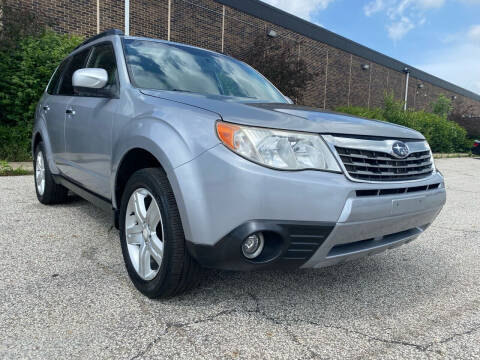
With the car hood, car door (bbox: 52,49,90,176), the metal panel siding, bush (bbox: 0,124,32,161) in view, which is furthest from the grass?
the metal panel siding

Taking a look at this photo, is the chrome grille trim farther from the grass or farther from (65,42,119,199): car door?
the grass

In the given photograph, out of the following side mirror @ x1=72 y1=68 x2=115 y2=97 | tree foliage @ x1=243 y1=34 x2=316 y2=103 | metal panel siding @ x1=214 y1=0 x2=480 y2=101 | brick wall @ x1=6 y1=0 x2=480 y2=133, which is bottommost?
side mirror @ x1=72 y1=68 x2=115 y2=97

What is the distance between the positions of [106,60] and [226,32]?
559 inches

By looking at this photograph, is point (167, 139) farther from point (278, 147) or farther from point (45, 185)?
point (45, 185)

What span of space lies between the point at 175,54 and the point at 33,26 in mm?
8892

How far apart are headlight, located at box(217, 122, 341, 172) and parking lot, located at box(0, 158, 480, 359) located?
34.1 inches

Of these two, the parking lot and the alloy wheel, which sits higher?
the alloy wheel

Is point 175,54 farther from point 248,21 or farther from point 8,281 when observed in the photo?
point 248,21

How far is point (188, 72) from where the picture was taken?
3031mm

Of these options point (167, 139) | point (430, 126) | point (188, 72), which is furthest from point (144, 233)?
point (430, 126)

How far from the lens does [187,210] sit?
1.95 metres

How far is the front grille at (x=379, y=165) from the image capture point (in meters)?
2.00

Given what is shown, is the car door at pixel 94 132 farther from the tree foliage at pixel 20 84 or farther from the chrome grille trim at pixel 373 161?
the tree foliage at pixel 20 84

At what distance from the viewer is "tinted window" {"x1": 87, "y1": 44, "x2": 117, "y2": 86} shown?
2.95 metres
